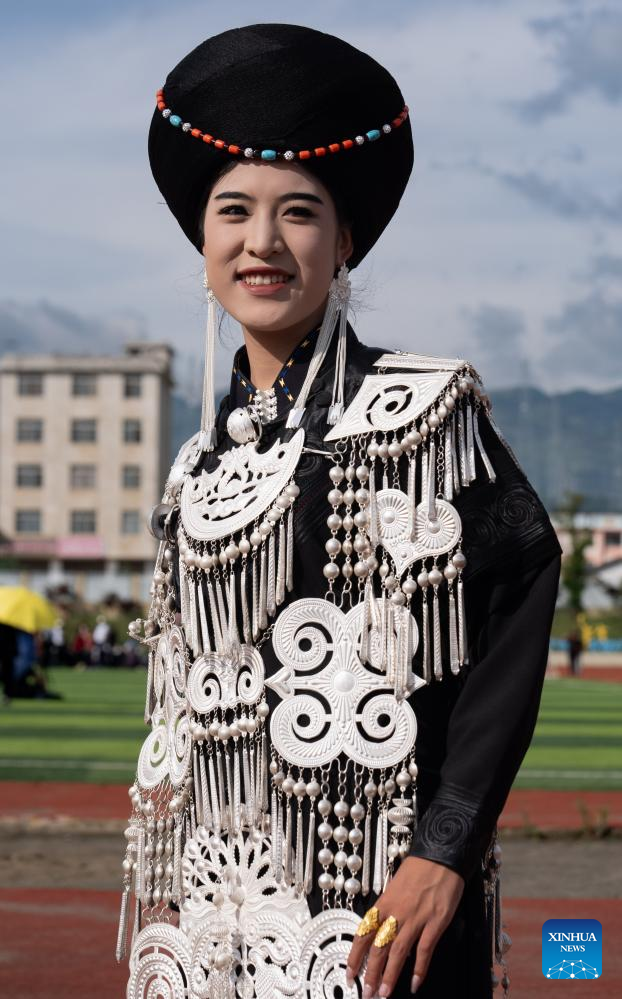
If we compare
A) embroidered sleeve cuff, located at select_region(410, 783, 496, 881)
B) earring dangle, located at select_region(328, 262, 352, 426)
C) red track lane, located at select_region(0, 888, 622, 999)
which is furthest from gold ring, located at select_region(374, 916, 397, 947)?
red track lane, located at select_region(0, 888, 622, 999)

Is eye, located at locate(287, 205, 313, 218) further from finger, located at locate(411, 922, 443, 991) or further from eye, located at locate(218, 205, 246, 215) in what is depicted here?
finger, located at locate(411, 922, 443, 991)

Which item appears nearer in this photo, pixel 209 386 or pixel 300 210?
pixel 300 210

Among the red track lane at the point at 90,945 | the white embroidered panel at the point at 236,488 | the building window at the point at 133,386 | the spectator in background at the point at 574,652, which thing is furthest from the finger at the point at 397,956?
the building window at the point at 133,386

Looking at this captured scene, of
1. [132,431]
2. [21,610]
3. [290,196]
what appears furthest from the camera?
[132,431]

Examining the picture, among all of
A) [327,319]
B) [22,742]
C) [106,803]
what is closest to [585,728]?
[22,742]

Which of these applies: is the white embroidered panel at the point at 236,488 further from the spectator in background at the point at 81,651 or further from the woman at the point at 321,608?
the spectator in background at the point at 81,651

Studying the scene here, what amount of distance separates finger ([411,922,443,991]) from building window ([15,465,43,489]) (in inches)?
3555

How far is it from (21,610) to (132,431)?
67643mm

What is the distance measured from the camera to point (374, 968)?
2.27 m

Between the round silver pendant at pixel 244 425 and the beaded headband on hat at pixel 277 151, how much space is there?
1.50 ft

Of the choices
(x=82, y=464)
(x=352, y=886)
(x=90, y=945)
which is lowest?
(x=90, y=945)

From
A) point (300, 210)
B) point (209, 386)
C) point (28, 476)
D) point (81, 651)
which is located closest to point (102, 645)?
point (81, 651)

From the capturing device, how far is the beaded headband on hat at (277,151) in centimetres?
256

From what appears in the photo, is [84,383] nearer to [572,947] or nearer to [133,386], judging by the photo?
[133,386]
